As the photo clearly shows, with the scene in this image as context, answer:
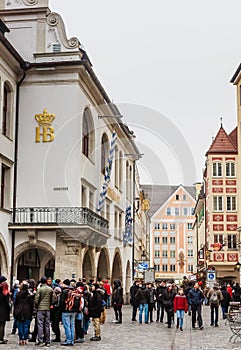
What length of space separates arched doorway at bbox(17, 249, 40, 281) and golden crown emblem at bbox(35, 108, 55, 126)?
6.32 metres

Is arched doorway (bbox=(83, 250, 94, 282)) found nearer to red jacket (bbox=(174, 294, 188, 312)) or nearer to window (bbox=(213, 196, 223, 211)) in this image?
red jacket (bbox=(174, 294, 188, 312))

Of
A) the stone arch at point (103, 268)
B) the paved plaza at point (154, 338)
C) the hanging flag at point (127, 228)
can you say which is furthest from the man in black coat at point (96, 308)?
the hanging flag at point (127, 228)

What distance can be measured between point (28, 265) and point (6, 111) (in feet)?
25.5

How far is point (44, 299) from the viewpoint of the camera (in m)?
16.8

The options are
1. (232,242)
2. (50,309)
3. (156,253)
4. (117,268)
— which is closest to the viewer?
(50,309)

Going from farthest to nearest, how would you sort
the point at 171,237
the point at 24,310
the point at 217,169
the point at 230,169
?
the point at 171,237 < the point at 217,169 < the point at 230,169 < the point at 24,310

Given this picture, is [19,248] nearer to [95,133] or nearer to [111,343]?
[95,133]

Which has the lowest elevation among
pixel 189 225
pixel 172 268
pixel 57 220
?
pixel 172 268

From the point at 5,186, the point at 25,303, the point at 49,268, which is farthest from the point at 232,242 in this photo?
the point at 25,303

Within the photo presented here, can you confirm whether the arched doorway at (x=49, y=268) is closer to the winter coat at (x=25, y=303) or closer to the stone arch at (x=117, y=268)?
the stone arch at (x=117, y=268)

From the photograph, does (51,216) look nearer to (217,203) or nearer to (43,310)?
(43,310)

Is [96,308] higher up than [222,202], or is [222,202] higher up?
[222,202]

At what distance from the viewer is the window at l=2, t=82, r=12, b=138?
30.1 metres

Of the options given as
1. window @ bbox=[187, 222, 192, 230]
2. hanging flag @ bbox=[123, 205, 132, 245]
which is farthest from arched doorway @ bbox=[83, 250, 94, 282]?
window @ bbox=[187, 222, 192, 230]
